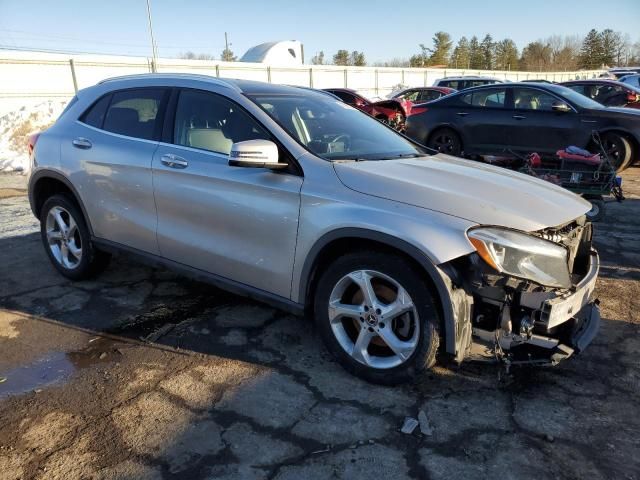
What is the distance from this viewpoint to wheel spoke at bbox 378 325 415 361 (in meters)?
2.89

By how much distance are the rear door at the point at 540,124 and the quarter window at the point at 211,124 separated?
745 centimetres

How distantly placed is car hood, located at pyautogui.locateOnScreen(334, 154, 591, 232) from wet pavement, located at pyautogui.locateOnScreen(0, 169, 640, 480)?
998 millimetres

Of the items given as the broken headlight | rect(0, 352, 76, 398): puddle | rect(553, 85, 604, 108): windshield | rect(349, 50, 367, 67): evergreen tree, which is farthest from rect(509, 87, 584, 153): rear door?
rect(349, 50, 367, 67): evergreen tree

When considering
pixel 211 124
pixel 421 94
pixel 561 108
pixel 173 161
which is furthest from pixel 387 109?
pixel 173 161

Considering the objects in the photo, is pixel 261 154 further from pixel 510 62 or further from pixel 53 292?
pixel 510 62

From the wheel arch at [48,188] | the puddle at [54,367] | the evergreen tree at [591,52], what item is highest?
the evergreen tree at [591,52]

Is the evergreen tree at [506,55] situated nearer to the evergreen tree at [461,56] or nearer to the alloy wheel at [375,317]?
the evergreen tree at [461,56]

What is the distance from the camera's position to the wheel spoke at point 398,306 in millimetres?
2815

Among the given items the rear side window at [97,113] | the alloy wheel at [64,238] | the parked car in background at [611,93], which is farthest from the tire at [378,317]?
the parked car in background at [611,93]

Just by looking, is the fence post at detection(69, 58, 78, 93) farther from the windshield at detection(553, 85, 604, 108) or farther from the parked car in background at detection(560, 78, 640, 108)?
the windshield at detection(553, 85, 604, 108)

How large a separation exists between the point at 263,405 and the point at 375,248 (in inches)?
42.1

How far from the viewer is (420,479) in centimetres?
231

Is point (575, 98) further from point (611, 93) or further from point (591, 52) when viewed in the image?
point (591, 52)

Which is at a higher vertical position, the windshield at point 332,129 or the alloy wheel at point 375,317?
the windshield at point 332,129
